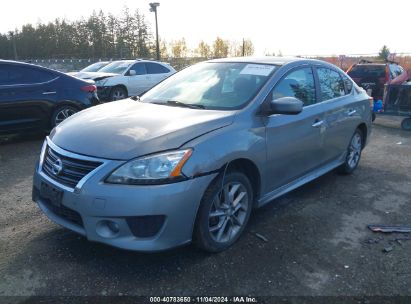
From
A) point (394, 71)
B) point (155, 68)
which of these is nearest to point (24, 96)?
point (155, 68)

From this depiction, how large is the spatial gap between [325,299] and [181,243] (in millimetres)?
1118

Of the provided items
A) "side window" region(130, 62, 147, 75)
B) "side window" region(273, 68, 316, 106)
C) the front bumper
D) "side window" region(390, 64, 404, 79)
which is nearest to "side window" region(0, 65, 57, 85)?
the front bumper

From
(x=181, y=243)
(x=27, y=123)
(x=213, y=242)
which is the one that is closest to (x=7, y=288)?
(x=181, y=243)

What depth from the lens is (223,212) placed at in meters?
3.21

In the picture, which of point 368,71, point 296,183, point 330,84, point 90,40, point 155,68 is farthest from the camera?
point 90,40

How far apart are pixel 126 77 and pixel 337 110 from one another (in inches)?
376

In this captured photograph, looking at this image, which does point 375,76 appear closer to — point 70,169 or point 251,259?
point 251,259

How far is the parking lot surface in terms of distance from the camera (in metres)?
2.79

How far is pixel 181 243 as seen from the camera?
2846mm

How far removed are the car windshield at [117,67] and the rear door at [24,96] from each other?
629 centimetres

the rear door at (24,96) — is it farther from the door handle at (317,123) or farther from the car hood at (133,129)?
the door handle at (317,123)

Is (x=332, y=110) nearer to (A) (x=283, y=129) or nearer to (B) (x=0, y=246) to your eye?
(A) (x=283, y=129)

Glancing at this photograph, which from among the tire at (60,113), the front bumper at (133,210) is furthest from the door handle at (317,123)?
the tire at (60,113)

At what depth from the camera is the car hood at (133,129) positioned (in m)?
2.79
